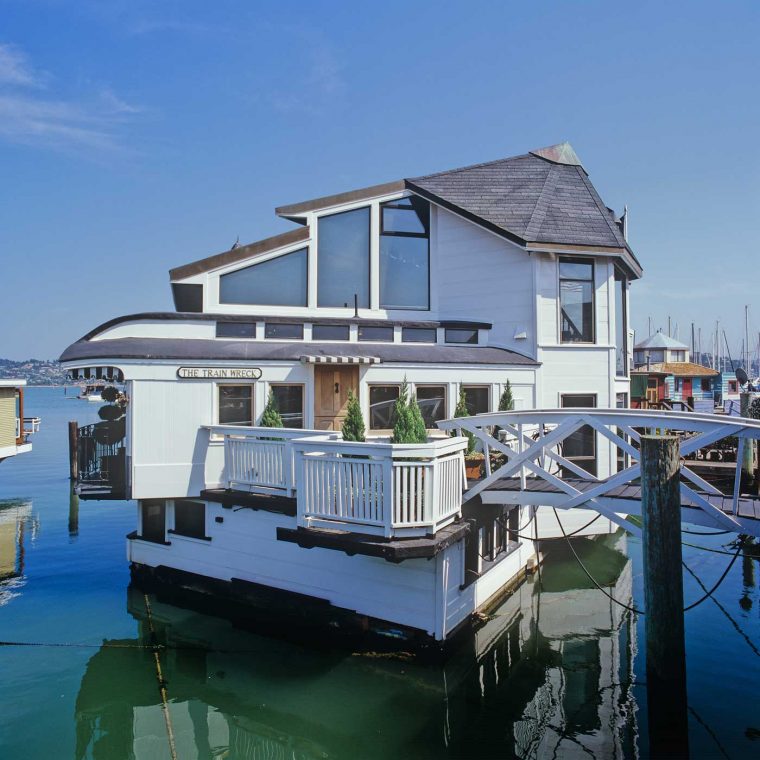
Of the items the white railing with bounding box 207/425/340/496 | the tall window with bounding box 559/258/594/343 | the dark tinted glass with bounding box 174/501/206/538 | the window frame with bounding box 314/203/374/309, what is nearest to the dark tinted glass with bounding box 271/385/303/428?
the white railing with bounding box 207/425/340/496

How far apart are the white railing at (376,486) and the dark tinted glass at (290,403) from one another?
3.55 metres

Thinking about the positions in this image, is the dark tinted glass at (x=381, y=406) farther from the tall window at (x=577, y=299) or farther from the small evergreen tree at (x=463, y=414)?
the tall window at (x=577, y=299)

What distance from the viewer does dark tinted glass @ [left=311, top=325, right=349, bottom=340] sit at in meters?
14.5

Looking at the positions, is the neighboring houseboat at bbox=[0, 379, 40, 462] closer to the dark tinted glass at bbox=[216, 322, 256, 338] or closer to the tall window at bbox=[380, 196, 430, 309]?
the dark tinted glass at bbox=[216, 322, 256, 338]

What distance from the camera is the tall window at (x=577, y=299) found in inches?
625

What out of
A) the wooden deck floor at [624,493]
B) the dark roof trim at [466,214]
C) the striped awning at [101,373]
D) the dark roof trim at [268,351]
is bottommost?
the wooden deck floor at [624,493]

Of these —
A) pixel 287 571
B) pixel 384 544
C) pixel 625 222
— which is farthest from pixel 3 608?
pixel 625 222

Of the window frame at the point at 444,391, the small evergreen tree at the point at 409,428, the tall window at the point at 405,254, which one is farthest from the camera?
the tall window at the point at 405,254

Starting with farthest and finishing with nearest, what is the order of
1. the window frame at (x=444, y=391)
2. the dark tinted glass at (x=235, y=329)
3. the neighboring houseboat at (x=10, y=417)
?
1. the neighboring houseboat at (x=10, y=417)
2. the window frame at (x=444, y=391)
3. the dark tinted glass at (x=235, y=329)

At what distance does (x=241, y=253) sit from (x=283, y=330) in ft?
8.36

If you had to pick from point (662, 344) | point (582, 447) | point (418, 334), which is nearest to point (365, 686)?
point (418, 334)

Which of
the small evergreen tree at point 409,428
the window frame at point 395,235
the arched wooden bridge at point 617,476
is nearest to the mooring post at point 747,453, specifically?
the arched wooden bridge at point 617,476

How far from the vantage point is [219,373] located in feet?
39.6

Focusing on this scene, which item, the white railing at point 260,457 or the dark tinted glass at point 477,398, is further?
the dark tinted glass at point 477,398
